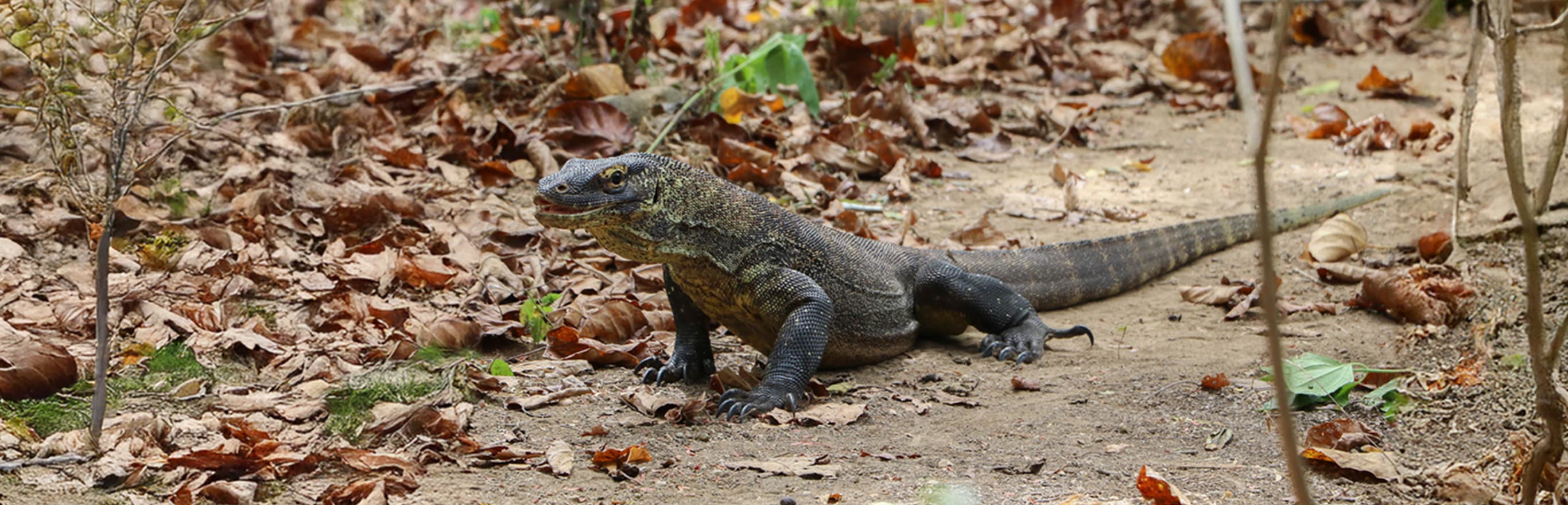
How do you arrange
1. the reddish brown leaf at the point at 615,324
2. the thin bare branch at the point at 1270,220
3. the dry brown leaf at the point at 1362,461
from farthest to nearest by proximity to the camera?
1. the reddish brown leaf at the point at 615,324
2. the dry brown leaf at the point at 1362,461
3. the thin bare branch at the point at 1270,220

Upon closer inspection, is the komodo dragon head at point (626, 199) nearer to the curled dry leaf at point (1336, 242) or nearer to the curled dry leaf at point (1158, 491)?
the curled dry leaf at point (1158, 491)

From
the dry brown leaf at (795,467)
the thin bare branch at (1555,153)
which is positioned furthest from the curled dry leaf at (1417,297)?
the dry brown leaf at (795,467)

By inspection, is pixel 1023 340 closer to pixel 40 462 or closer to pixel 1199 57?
pixel 40 462

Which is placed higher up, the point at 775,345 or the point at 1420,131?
the point at 775,345

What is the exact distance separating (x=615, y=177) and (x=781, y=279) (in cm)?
81

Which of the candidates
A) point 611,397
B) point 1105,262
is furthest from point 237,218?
point 1105,262

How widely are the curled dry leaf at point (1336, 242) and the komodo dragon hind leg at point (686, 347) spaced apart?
3.50 m

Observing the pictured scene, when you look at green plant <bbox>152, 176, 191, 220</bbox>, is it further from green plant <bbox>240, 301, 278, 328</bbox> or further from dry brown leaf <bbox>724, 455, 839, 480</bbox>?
dry brown leaf <bbox>724, 455, 839, 480</bbox>

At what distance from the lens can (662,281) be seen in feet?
20.7

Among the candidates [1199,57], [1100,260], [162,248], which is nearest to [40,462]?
[162,248]

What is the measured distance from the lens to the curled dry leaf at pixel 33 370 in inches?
160

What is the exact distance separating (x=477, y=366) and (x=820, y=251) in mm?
1443

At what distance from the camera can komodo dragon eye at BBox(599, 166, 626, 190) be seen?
185 inches

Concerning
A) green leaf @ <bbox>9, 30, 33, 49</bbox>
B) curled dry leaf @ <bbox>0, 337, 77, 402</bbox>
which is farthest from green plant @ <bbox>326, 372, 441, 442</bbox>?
green leaf @ <bbox>9, 30, 33, 49</bbox>
